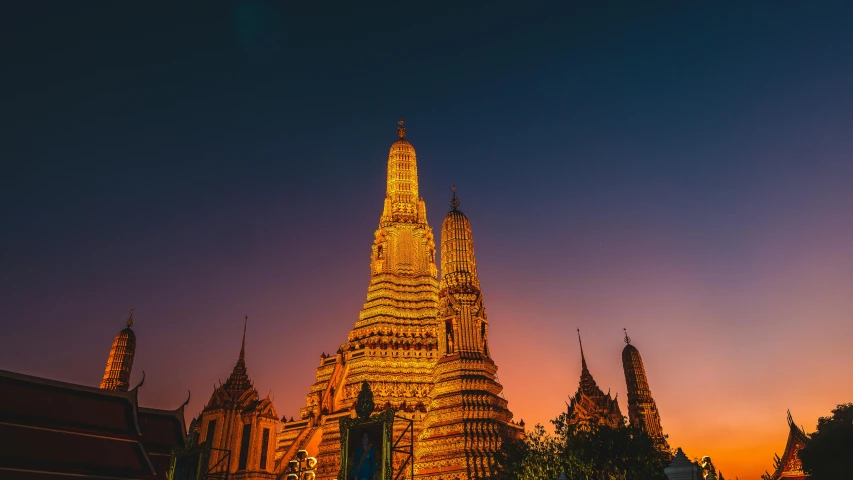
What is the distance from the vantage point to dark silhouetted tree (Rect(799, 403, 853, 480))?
21812 millimetres

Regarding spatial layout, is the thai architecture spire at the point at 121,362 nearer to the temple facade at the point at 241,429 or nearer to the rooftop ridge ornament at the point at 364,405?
the temple facade at the point at 241,429

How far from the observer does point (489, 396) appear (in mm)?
28328

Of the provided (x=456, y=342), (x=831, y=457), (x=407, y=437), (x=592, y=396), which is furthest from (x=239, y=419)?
(x=831, y=457)

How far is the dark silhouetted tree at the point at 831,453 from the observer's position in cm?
2181

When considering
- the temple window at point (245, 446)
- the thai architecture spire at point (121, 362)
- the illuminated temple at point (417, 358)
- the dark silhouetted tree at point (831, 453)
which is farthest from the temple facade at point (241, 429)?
the dark silhouetted tree at point (831, 453)

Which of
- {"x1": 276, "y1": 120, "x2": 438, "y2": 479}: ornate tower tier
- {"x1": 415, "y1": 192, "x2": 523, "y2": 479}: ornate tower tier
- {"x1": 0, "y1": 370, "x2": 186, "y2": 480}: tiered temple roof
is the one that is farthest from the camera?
{"x1": 276, "y1": 120, "x2": 438, "y2": 479}: ornate tower tier

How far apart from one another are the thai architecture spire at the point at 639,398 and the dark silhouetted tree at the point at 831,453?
62.1ft

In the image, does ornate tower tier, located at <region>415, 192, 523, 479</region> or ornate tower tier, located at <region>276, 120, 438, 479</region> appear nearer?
ornate tower tier, located at <region>415, 192, 523, 479</region>

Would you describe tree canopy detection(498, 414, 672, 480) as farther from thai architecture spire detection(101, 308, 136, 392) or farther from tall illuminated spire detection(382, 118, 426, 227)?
thai architecture spire detection(101, 308, 136, 392)

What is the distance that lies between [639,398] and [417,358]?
1850 cm

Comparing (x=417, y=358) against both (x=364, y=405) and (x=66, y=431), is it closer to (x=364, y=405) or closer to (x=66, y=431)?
(x=364, y=405)

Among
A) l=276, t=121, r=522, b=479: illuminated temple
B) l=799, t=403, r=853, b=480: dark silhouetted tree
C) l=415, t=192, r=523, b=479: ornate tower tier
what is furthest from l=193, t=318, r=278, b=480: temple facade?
l=799, t=403, r=853, b=480: dark silhouetted tree

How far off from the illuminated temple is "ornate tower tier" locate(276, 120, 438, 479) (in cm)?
9

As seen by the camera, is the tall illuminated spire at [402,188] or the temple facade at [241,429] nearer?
the temple facade at [241,429]
